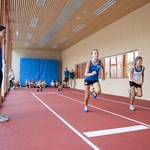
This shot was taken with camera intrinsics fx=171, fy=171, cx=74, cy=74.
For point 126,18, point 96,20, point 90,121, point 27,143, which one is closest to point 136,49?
point 126,18

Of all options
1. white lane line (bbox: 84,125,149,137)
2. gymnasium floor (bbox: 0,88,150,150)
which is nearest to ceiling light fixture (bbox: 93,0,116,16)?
gymnasium floor (bbox: 0,88,150,150)

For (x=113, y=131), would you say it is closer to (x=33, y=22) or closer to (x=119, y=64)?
(x=119, y=64)

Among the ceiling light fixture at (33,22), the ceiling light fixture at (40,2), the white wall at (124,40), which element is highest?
the ceiling light fixture at (40,2)

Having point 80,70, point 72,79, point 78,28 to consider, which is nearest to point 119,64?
point 78,28

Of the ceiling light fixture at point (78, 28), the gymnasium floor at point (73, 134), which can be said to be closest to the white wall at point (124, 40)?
the ceiling light fixture at point (78, 28)

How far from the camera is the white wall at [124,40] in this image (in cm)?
688

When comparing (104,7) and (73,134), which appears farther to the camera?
(104,7)

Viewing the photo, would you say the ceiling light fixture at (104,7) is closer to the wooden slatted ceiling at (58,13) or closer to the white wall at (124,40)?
the wooden slatted ceiling at (58,13)

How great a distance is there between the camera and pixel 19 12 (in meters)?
7.77

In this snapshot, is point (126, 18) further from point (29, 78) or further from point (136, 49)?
point (29, 78)

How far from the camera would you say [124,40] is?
8.14 m

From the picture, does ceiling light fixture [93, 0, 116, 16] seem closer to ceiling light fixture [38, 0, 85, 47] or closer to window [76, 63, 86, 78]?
ceiling light fixture [38, 0, 85, 47]

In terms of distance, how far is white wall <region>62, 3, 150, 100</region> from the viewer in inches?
271

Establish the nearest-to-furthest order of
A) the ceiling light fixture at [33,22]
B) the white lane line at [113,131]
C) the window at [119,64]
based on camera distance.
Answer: the white lane line at [113,131] → the window at [119,64] → the ceiling light fixture at [33,22]
